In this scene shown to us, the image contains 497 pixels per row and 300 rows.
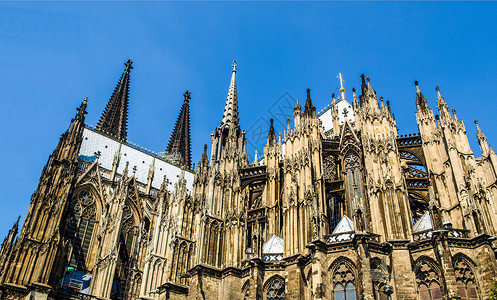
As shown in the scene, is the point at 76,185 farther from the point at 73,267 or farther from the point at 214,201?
the point at 214,201

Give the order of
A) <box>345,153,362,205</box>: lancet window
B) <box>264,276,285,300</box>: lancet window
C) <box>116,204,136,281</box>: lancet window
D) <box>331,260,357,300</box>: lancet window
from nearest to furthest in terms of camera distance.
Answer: <box>331,260,357,300</box>: lancet window → <box>264,276,285,300</box>: lancet window → <box>345,153,362,205</box>: lancet window → <box>116,204,136,281</box>: lancet window

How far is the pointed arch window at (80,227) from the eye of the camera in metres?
33.4

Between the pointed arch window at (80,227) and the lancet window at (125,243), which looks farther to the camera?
the lancet window at (125,243)

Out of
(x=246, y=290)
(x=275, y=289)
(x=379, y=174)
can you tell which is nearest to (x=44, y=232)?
(x=246, y=290)

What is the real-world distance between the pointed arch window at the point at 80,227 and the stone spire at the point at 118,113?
646 inches

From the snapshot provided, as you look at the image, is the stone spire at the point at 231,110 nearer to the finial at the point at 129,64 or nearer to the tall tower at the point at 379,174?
the tall tower at the point at 379,174

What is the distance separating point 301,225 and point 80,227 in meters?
20.5

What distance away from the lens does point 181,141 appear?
201 ft

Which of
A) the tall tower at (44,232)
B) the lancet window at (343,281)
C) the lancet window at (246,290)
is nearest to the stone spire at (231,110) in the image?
the tall tower at (44,232)

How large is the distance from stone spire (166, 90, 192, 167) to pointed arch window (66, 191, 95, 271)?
1972 centimetres

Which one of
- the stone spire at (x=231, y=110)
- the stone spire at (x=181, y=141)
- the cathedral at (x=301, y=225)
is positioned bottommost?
the cathedral at (x=301, y=225)

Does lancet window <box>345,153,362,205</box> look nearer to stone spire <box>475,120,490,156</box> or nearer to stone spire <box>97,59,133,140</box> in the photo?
stone spire <box>475,120,490,156</box>

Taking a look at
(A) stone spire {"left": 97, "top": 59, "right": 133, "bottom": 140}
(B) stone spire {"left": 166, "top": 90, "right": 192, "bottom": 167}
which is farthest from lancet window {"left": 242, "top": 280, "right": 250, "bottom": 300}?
(B) stone spire {"left": 166, "top": 90, "right": 192, "bottom": 167}

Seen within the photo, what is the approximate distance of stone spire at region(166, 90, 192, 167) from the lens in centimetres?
5909
